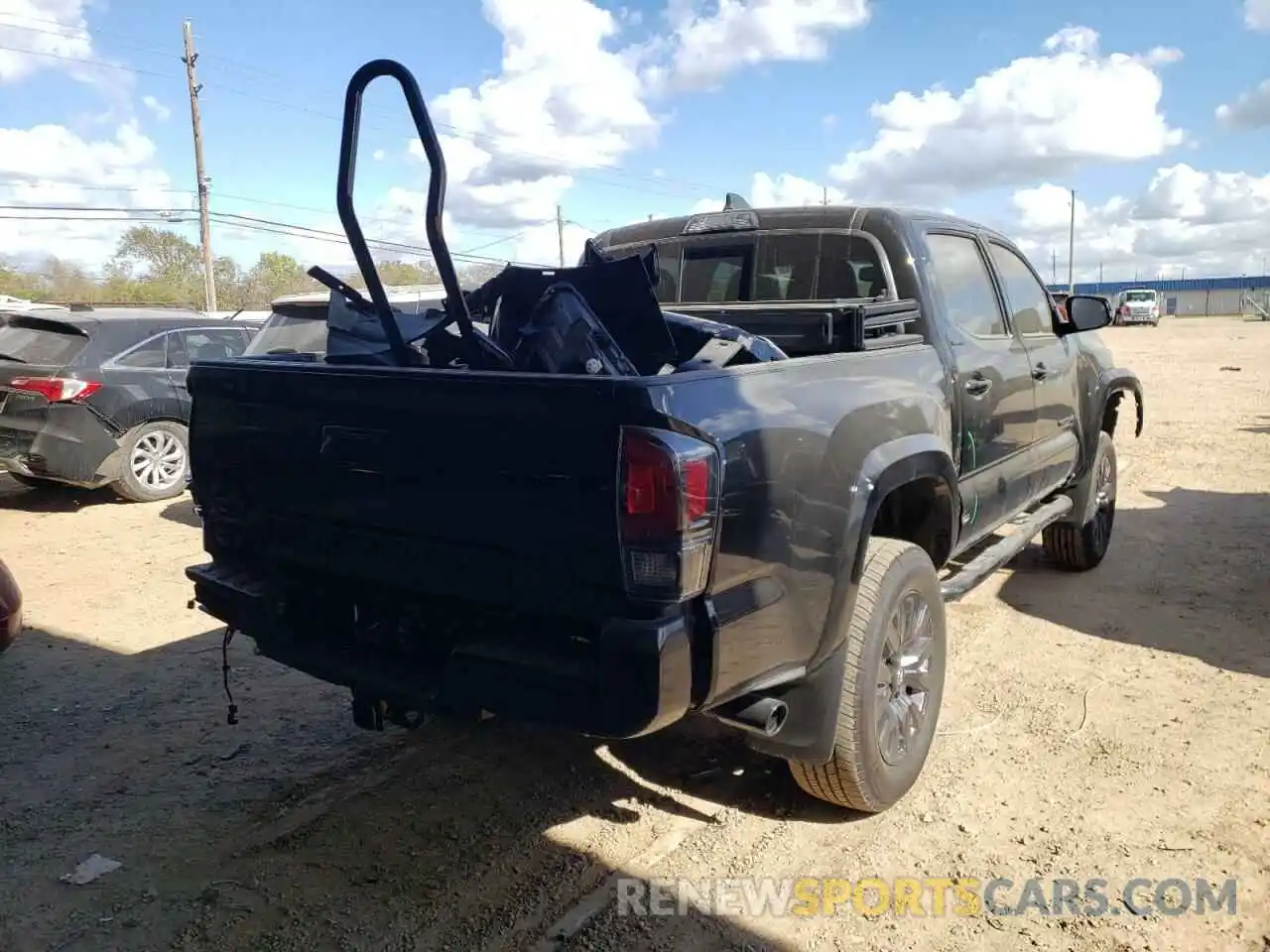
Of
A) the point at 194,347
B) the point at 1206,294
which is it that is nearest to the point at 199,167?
the point at 194,347

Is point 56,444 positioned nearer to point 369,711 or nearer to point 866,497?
point 369,711

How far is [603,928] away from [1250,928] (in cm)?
178

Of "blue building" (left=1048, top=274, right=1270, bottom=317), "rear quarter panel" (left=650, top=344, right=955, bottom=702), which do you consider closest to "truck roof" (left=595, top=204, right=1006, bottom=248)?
"rear quarter panel" (left=650, top=344, right=955, bottom=702)

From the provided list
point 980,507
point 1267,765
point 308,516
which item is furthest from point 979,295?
point 308,516

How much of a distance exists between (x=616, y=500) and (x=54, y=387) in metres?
7.26

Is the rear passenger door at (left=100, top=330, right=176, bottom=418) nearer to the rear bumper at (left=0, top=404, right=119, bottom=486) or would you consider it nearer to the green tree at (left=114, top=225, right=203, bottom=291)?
the rear bumper at (left=0, top=404, right=119, bottom=486)

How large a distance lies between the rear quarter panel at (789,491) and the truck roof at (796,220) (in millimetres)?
1291

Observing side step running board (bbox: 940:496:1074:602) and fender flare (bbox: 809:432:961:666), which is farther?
side step running board (bbox: 940:496:1074:602)

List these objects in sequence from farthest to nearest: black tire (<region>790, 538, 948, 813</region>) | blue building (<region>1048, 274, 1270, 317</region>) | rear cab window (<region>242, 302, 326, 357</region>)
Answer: blue building (<region>1048, 274, 1270, 317</region>) < rear cab window (<region>242, 302, 326, 357</region>) < black tire (<region>790, 538, 948, 813</region>)

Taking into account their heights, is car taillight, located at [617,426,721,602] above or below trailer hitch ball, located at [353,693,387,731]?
above

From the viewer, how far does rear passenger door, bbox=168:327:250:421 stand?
28.1 ft

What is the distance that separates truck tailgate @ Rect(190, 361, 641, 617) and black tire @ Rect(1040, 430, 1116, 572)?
165 inches

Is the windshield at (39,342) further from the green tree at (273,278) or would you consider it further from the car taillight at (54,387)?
the green tree at (273,278)

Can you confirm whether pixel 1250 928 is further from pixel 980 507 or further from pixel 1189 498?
pixel 1189 498
